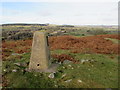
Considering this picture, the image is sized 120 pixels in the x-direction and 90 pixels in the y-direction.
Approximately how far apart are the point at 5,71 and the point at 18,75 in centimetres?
118

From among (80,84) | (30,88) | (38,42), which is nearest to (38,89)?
(30,88)

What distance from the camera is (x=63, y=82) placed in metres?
7.25

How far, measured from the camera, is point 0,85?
6.52 meters

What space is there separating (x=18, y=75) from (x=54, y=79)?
2332mm

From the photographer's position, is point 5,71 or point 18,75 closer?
point 18,75

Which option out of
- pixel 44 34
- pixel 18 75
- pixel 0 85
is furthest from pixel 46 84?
pixel 44 34

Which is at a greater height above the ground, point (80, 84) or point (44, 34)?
point (44, 34)

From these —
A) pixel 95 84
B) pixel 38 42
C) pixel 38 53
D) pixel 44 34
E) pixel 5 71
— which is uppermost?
pixel 44 34

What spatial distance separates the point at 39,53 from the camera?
357 inches

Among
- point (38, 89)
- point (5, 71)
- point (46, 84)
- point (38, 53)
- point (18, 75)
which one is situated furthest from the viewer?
point (38, 53)

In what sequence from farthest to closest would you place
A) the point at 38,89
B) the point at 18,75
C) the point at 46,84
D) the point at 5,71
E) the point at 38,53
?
1. the point at 38,53
2. the point at 5,71
3. the point at 18,75
4. the point at 46,84
5. the point at 38,89

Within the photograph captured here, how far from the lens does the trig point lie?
29.7ft

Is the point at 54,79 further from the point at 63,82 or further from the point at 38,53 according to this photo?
the point at 38,53

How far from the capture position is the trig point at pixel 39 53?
357 inches
